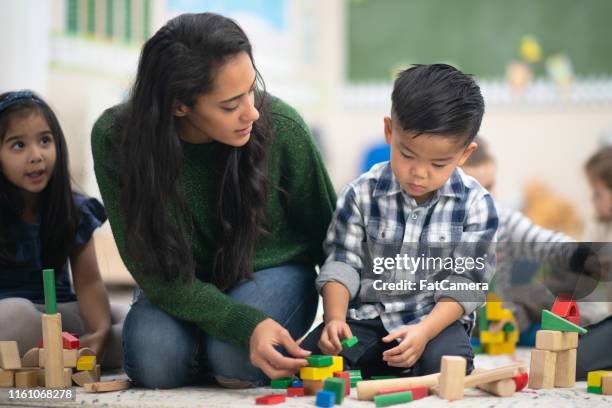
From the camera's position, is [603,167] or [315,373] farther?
[603,167]

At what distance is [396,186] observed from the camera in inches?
53.7

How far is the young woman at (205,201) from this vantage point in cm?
121

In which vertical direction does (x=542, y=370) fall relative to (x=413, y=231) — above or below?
below

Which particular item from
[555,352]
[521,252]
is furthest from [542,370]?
[521,252]

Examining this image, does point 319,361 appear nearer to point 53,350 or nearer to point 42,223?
point 53,350

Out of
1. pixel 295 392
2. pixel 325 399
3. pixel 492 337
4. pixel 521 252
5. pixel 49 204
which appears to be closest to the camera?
pixel 325 399

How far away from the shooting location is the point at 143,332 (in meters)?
1.29

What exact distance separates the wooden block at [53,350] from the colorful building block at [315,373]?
15.0 inches

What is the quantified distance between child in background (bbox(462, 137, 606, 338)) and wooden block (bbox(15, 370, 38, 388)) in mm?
988

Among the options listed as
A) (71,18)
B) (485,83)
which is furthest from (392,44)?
(71,18)

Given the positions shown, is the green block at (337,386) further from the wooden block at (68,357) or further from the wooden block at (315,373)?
the wooden block at (68,357)

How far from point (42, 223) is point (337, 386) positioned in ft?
2.43

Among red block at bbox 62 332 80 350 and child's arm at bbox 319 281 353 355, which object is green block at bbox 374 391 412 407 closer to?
child's arm at bbox 319 281 353 355

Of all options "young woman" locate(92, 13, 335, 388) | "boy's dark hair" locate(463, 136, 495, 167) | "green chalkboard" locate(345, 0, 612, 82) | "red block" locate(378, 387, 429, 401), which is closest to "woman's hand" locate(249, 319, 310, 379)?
"young woman" locate(92, 13, 335, 388)
